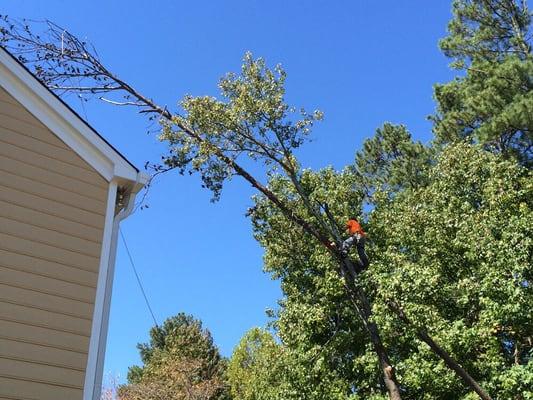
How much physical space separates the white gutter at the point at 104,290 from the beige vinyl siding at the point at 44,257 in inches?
2.3

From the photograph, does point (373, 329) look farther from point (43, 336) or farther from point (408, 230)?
point (43, 336)

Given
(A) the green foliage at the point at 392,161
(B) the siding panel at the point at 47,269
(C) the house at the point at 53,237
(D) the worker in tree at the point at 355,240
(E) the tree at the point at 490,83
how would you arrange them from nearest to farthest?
(C) the house at the point at 53,237
(B) the siding panel at the point at 47,269
(D) the worker in tree at the point at 355,240
(E) the tree at the point at 490,83
(A) the green foliage at the point at 392,161

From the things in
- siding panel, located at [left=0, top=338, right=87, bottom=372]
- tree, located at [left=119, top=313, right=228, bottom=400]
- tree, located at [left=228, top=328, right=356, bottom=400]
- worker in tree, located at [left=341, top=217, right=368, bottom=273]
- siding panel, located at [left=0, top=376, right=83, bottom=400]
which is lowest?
siding panel, located at [left=0, top=376, right=83, bottom=400]

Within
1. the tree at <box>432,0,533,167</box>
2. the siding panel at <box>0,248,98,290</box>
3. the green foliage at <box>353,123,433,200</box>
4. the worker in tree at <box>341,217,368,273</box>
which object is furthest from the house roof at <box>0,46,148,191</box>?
the green foliage at <box>353,123,433,200</box>

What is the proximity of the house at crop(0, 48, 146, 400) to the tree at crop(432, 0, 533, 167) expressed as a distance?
41.4 ft

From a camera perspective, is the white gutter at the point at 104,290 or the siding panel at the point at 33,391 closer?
the siding panel at the point at 33,391

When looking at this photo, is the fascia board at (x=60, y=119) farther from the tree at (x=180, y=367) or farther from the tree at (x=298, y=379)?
the tree at (x=180, y=367)

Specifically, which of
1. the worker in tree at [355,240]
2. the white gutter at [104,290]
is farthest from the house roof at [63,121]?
the worker in tree at [355,240]

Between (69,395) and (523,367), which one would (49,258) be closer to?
(69,395)

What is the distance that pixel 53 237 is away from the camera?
542cm

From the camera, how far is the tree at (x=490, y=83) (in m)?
15.7

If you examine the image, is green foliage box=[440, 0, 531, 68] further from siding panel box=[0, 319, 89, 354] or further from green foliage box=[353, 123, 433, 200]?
siding panel box=[0, 319, 89, 354]

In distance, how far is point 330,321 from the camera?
14625mm

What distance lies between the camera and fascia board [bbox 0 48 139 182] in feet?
19.3
